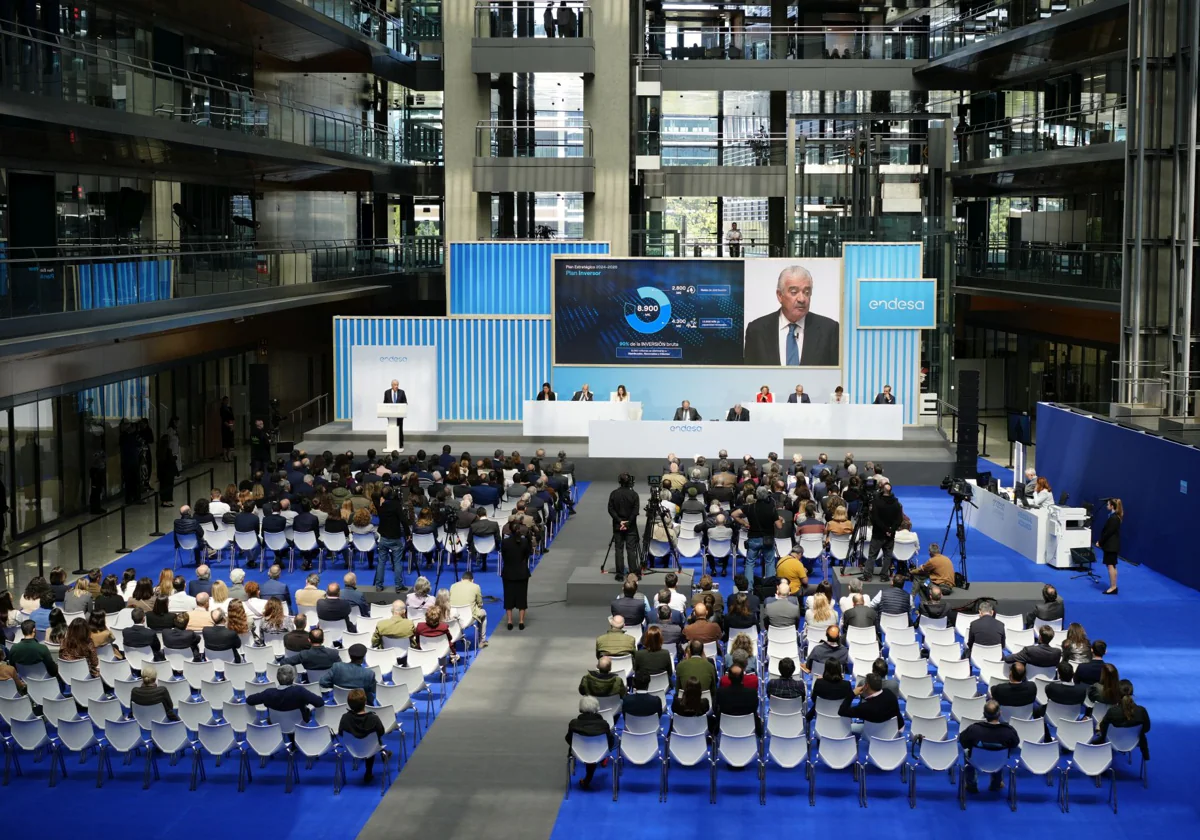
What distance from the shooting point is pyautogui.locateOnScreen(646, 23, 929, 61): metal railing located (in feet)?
142

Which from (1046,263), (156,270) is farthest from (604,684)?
(1046,263)

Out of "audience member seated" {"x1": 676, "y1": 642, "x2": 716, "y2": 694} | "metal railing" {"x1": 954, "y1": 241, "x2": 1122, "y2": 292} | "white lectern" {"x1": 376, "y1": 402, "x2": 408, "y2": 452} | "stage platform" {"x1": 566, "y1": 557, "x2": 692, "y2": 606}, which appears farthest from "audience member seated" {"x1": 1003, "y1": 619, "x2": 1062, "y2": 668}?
"metal railing" {"x1": 954, "y1": 241, "x2": 1122, "y2": 292}

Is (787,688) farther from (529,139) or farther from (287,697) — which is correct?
(529,139)

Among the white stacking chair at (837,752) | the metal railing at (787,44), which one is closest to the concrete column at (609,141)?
the metal railing at (787,44)

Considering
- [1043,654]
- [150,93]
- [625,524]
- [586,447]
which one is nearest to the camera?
[1043,654]

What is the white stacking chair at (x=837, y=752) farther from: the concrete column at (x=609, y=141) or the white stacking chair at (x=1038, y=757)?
the concrete column at (x=609, y=141)

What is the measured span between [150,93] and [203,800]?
1674cm

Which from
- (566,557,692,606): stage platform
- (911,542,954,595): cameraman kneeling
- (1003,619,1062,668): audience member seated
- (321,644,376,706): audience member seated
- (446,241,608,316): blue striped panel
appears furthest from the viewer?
(446,241,608,316): blue striped panel

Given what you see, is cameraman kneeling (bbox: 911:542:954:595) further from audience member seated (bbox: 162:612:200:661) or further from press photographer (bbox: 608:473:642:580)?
audience member seated (bbox: 162:612:200:661)

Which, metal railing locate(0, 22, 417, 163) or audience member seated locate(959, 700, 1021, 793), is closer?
audience member seated locate(959, 700, 1021, 793)

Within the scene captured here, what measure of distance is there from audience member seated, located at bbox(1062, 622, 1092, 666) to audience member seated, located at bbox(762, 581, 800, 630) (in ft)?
10.4

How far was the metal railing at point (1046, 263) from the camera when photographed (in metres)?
32.8

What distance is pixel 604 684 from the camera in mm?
14180

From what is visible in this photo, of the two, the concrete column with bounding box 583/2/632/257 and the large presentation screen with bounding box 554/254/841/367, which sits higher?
the concrete column with bounding box 583/2/632/257
